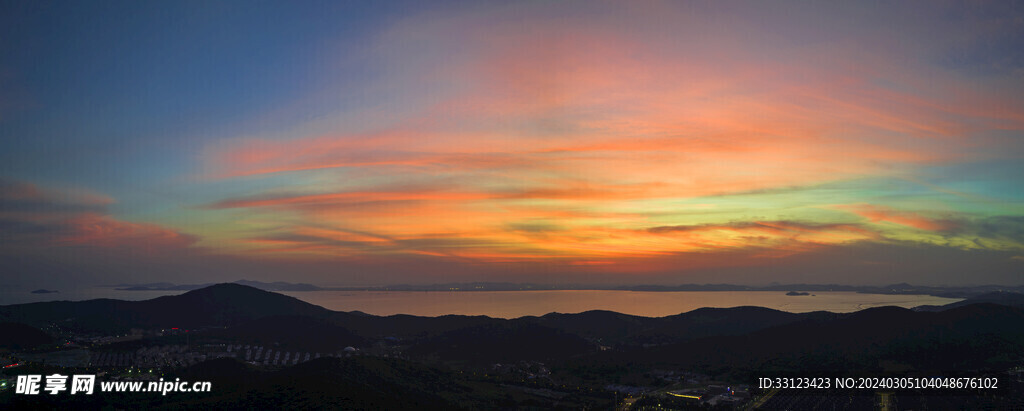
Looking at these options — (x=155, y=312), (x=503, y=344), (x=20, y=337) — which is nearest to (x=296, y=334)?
(x=503, y=344)

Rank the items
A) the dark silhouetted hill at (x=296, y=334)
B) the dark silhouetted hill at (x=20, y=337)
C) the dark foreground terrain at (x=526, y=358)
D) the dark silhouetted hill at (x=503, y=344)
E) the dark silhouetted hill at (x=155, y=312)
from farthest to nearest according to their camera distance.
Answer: the dark silhouetted hill at (x=155, y=312) < the dark silhouetted hill at (x=296, y=334) < the dark silhouetted hill at (x=503, y=344) < the dark silhouetted hill at (x=20, y=337) < the dark foreground terrain at (x=526, y=358)

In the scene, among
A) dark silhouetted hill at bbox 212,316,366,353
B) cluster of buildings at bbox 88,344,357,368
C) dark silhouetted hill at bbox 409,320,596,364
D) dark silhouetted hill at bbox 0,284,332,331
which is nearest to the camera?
cluster of buildings at bbox 88,344,357,368

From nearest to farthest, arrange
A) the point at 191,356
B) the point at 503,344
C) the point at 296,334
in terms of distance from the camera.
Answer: the point at 191,356
the point at 503,344
the point at 296,334

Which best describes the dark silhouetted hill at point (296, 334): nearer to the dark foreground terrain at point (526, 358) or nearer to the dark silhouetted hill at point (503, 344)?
the dark foreground terrain at point (526, 358)

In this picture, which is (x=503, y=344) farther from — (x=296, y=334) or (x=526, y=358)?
(x=296, y=334)

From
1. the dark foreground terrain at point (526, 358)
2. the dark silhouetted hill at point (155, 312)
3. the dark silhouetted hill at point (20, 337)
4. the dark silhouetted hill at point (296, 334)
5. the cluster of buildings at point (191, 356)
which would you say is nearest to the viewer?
the dark foreground terrain at point (526, 358)

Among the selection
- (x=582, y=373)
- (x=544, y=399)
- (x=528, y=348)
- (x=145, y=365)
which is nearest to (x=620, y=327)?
(x=528, y=348)

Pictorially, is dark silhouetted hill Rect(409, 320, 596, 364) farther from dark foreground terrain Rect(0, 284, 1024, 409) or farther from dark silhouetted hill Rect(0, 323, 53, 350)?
dark silhouetted hill Rect(0, 323, 53, 350)

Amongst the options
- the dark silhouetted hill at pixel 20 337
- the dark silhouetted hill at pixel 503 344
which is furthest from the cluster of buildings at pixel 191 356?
the dark silhouetted hill at pixel 20 337

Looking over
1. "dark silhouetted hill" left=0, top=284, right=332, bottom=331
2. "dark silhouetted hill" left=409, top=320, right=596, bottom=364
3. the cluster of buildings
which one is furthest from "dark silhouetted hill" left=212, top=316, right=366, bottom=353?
"dark silhouetted hill" left=409, top=320, right=596, bottom=364
